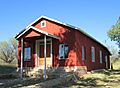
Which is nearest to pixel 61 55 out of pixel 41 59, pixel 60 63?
pixel 60 63

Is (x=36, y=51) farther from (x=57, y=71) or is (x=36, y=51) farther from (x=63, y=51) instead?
(x=57, y=71)

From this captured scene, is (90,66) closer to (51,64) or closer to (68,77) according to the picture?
(51,64)

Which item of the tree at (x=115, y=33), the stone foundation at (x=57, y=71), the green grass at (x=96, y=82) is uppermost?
the tree at (x=115, y=33)

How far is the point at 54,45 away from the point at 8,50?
43.6 meters

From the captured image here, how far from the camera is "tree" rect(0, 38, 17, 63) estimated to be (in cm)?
6681

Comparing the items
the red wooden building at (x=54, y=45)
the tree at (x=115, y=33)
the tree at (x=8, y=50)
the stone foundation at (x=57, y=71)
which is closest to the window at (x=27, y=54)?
the red wooden building at (x=54, y=45)

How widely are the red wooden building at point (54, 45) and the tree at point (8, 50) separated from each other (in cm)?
3841

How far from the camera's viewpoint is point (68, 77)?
22.5m

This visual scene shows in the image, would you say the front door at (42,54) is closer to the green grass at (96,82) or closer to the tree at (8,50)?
the green grass at (96,82)

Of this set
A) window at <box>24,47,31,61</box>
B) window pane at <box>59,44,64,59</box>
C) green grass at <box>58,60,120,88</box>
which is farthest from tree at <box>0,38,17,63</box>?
green grass at <box>58,60,120,88</box>

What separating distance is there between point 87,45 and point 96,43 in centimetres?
392

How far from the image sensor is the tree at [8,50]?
219 ft

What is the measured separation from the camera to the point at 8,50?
69.1m

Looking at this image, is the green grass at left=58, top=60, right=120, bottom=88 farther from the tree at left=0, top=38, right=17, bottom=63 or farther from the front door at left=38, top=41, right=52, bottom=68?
the tree at left=0, top=38, right=17, bottom=63
